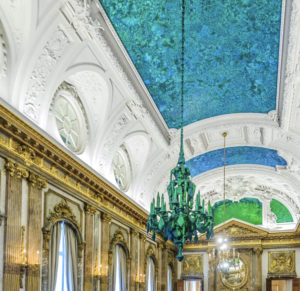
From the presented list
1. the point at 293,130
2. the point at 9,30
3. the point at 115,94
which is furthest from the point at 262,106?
the point at 9,30

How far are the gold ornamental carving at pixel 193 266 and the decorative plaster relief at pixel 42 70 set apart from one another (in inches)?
620

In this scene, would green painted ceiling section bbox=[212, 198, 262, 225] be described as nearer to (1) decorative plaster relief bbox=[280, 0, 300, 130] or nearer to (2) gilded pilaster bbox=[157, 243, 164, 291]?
(2) gilded pilaster bbox=[157, 243, 164, 291]

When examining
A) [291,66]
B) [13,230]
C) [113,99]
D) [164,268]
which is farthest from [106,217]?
[164,268]

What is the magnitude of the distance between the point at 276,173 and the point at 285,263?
17.2ft

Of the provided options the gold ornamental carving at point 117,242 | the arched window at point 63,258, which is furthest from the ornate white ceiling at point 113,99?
the arched window at point 63,258

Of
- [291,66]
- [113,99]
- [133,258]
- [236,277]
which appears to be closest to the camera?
[291,66]

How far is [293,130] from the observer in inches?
560

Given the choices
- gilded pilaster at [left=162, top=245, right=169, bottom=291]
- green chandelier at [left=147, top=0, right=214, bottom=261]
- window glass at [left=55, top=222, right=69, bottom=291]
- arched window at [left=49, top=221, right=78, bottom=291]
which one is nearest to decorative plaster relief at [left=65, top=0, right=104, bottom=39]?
green chandelier at [left=147, top=0, right=214, bottom=261]

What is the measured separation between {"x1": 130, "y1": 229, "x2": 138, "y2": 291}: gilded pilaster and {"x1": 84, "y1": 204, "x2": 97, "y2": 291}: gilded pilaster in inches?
141

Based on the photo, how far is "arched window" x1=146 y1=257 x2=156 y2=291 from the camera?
1715cm

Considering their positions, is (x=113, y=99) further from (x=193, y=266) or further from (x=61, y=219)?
(x=193, y=266)

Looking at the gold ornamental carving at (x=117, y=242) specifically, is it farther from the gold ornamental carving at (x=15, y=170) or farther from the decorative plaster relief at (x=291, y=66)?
the decorative plaster relief at (x=291, y=66)

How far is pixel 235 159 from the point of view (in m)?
18.7

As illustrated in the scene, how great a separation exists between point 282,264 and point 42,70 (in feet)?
54.9
